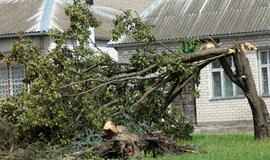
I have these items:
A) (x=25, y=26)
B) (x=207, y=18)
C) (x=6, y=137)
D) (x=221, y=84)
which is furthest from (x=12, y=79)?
(x=6, y=137)

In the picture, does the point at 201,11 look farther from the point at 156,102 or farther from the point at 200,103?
the point at 156,102

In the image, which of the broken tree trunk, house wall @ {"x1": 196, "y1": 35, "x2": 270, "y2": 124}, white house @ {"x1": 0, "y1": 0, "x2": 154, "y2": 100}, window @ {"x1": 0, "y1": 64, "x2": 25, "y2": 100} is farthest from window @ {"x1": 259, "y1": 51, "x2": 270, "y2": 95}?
the broken tree trunk

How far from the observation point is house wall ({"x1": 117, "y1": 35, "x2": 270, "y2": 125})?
70.9ft

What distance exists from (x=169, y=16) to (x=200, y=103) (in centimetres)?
370

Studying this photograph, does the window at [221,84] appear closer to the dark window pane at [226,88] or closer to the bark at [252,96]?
the dark window pane at [226,88]

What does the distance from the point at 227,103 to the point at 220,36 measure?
8.36 feet

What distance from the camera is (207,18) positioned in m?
22.7

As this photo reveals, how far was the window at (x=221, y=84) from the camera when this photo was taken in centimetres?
2242

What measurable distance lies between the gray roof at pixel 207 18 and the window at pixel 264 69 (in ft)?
3.93

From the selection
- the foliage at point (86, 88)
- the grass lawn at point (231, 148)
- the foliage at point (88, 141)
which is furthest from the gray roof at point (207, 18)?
the foliage at point (88, 141)

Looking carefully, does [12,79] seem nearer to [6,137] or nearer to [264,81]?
[264,81]

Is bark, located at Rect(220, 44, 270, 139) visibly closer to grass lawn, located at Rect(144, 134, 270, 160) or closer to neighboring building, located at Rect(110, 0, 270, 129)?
grass lawn, located at Rect(144, 134, 270, 160)

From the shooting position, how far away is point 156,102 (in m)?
13.8

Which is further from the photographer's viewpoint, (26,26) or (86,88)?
(26,26)
